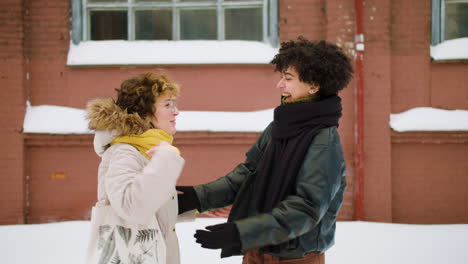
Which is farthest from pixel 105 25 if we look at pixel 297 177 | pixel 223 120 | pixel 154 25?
pixel 297 177

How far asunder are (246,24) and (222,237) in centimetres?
388

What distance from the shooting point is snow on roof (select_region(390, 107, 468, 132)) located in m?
4.62

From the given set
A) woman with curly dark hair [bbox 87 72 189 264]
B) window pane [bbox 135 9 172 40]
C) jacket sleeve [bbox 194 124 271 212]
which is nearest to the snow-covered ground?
jacket sleeve [bbox 194 124 271 212]

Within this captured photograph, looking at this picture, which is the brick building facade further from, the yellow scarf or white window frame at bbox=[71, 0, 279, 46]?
the yellow scarf

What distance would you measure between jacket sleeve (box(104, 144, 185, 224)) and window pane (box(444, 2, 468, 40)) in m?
4.60

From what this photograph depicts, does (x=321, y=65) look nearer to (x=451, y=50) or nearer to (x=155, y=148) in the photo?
(x=155, y=148)

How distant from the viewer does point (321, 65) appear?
5.90ft

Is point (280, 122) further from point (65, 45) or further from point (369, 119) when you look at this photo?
point (65, 45)

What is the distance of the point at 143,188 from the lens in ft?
5.13

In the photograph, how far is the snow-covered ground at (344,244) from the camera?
3.62m

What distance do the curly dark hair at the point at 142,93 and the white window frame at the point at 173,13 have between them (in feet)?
10.4

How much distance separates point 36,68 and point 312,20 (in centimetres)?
335

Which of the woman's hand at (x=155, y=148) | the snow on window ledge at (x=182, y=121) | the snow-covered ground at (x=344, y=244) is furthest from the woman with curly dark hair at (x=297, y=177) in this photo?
the snow on window ledge at (x=182, y=121)

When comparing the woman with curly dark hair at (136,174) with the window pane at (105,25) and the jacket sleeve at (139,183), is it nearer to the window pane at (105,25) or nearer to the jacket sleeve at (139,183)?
the jacket sleeve at (139,183)
